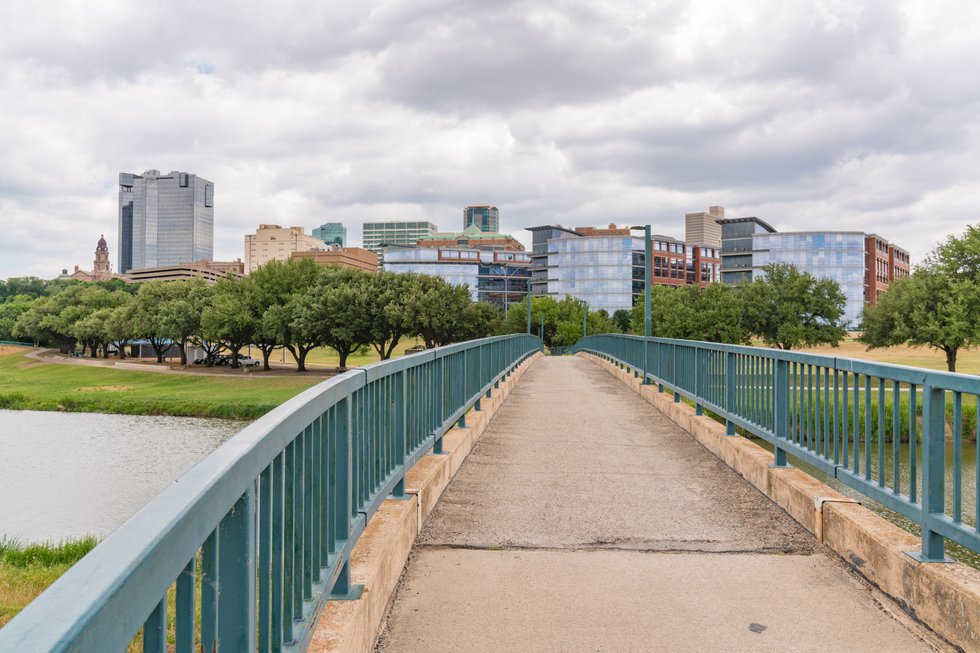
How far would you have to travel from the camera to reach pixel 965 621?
3555mm

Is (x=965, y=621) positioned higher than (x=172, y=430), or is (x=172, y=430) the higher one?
(x=965, y=621)

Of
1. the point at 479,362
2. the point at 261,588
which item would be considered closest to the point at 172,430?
the point at 479,362

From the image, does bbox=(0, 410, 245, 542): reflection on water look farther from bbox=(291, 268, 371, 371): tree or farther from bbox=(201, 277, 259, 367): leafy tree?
bbox=(201, 277, 259, 367): leafy tree

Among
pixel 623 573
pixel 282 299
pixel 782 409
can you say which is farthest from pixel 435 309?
pixel 623 573

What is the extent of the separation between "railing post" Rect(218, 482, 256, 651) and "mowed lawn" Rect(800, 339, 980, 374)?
1616 inches

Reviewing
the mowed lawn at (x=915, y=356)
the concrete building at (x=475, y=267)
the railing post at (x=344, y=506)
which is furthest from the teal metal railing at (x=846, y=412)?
the concrete building at (x=475, y=267)

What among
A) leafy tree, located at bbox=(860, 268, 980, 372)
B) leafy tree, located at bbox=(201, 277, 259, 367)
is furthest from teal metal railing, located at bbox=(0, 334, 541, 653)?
leafy tree, located at bbox=(201, 277, 259, 367)

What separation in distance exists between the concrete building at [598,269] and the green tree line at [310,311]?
6340 cm

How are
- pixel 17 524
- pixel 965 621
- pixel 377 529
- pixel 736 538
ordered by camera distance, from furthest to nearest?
pixel 17 524 < pixel 736 538 < pixel 377 529 < pixel 965 621

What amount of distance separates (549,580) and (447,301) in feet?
180

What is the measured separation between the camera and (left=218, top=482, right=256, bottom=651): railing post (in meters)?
1.90

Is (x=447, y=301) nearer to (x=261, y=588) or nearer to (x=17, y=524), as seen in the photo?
(x=17, y=524)

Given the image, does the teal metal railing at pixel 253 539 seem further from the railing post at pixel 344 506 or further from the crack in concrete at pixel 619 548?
the crack in concrete at pixel 619 548

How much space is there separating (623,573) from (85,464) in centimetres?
3123
